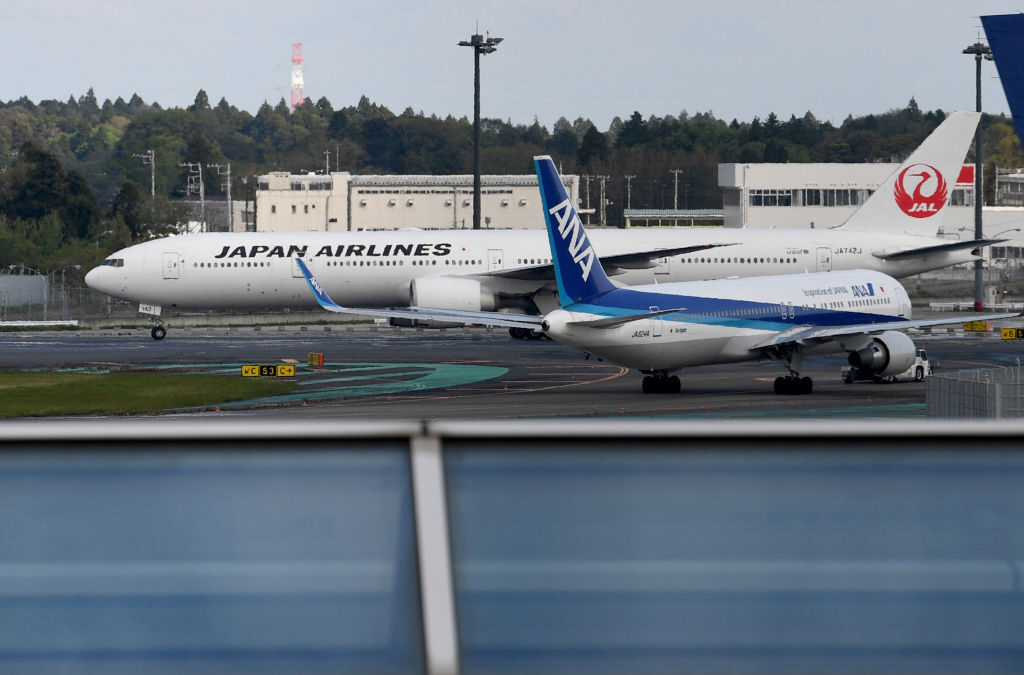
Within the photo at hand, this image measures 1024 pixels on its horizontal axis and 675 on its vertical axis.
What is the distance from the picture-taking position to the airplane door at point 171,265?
61594mm

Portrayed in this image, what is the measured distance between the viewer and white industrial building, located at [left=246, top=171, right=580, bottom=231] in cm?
15612

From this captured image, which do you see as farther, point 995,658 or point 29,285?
point 29,285

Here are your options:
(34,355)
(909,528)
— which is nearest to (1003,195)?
(34,355)

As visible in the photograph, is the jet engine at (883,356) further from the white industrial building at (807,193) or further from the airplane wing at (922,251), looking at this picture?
the white industrial building at (807,193)

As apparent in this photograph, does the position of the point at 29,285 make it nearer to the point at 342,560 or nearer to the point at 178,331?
the point at 178,331

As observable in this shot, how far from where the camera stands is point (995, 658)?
495 centimetres

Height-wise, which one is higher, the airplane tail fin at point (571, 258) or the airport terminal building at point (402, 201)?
the airport terminal building at point (402, 201)

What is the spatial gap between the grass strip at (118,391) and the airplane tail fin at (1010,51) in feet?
81.4

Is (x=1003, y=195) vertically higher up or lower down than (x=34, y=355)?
higher up

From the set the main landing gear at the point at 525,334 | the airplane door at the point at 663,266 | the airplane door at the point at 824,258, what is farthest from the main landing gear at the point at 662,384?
the airplane door at the point at 824,258

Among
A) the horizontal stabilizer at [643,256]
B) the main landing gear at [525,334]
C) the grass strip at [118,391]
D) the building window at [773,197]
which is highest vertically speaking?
the building window at [773,197]

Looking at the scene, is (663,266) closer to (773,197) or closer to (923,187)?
(923,187)

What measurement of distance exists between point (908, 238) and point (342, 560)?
198ft

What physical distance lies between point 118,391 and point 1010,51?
29.0 m
